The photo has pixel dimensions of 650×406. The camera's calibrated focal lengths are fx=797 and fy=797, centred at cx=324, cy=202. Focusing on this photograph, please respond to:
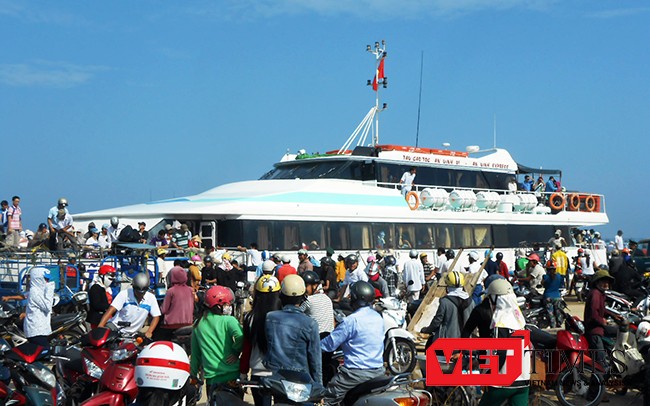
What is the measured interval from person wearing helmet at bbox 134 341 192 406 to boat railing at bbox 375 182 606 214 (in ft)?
60.3

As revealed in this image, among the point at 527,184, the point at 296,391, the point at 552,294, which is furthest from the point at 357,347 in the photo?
the point at 527,184

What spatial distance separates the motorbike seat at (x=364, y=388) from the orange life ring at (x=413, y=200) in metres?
16.4

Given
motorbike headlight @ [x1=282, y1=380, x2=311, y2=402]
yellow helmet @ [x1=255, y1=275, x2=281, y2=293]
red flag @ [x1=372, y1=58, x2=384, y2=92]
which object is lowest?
motorbike headlight @ [x1=282, y1=380, x2=311, y2=402]

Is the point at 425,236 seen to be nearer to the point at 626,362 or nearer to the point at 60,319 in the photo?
the point at 60,319

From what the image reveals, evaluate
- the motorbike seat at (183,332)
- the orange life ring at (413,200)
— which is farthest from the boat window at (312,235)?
the motorbike seat at (183,332)

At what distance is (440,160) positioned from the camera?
2539 centimetres

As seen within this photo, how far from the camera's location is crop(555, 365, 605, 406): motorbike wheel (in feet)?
28.6

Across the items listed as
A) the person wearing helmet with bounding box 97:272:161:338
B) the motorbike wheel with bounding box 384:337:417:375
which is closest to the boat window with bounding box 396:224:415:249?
the motorbike wheel with bounding box 384:337:417:375

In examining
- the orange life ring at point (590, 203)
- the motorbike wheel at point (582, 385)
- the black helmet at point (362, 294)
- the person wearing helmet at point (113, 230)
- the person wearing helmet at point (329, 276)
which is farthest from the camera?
the orange life ring at point (590, 203)

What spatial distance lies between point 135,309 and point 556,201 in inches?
862

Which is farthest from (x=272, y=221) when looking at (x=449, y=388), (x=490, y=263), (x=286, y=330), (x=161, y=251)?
(x=286, y=330)

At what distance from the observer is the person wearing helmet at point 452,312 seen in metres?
8.80

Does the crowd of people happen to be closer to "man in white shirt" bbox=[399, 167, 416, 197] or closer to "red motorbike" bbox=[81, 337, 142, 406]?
"red motorbike" bbox=[81, 337, 142, 406]

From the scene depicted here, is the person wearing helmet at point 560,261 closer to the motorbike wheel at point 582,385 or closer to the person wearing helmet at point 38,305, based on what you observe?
the motorbike wheel at point 582,385
